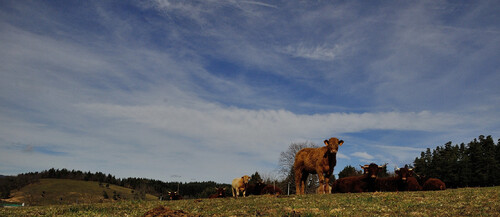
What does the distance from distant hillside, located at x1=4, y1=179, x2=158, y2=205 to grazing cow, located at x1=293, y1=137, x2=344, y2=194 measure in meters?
91.6

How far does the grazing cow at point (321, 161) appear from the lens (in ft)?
80.3

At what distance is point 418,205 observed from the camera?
14000 millimetres

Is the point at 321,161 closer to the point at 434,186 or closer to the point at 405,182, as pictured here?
the point at 405,182

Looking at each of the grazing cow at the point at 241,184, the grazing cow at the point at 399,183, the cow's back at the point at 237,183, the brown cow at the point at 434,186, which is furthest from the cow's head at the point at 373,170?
the cow's back at the point at 237,183

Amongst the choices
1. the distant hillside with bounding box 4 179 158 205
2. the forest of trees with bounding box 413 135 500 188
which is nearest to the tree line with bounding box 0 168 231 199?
the distant hillside with bounding box 4 179 158 205

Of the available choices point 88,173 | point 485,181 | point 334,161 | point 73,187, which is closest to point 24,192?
point 73,187

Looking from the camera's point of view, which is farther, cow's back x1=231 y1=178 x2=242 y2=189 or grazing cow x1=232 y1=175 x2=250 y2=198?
cow's back x1=231 y1=178 x2=242 y2=189

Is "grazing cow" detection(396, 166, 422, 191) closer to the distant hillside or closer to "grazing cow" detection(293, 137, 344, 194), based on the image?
"grazing cow" detection(293, 137, 344, 194)

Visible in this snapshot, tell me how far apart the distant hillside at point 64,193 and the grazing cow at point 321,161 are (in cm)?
9160

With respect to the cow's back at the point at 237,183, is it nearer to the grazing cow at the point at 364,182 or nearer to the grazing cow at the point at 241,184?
the grazing cow at the point at 241,184

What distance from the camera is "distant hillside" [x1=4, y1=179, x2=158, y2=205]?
111 meters

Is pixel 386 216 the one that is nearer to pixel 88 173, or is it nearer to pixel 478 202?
pixel 478 202

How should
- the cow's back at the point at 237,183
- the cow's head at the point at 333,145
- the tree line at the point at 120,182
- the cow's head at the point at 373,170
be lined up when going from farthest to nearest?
the tree line at the point at 120,182 → the cow's back at the point at 237,183 → the cow's head at the point at 373,170 → the cow's head at the point at 333,145

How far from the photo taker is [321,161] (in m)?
25.0
